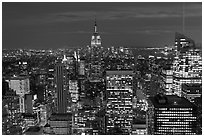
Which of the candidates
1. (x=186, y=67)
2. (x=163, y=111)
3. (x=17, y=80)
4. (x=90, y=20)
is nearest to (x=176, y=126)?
(x=163, y=111)

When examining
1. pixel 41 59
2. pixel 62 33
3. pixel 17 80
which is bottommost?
pixel 17 80

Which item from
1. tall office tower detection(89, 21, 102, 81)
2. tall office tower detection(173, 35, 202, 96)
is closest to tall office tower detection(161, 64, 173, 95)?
tall office tower detection(173, 35, 202, 96)

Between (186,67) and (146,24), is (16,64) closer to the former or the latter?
(146,24)

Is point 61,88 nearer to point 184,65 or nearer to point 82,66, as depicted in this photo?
point 82,66

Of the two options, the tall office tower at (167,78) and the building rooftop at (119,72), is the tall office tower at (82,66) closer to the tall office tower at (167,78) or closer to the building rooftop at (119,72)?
the building rooftop at (119,72)

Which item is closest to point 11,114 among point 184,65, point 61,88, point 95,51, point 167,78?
point 61,88

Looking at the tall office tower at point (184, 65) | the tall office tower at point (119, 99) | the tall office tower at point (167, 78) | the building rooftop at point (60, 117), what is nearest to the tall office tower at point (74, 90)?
the building rooftop at point (60, 117)
